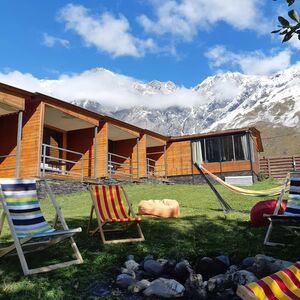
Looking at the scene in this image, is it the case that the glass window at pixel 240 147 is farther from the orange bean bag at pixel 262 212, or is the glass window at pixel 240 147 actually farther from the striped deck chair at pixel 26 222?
the striped deck chair at pixel 26 222

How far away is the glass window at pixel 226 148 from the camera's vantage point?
21205 mm

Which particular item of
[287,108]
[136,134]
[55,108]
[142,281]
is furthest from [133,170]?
[287,108]

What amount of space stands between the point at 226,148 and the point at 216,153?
2.29 ft

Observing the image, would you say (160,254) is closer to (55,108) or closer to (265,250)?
(265,250)

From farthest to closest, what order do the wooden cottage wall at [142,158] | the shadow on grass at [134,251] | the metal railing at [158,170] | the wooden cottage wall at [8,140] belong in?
1. the metal railing at [158,170]
2. the wooden cottage wall at [142,158]
3. the wooden cottage wall at [8,140]
4. the shadow on grass at [134,251]

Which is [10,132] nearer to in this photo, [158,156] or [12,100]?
[12,100]

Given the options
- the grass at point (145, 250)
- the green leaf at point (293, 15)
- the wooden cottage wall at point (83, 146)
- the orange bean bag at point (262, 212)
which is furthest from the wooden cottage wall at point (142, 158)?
the green leaf at point (293, 15)

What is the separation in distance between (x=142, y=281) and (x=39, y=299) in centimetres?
98

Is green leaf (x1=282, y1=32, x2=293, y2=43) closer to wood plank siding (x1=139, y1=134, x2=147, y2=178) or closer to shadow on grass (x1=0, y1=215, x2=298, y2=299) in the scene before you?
shadow on grass (x1=0, y1=215, x2=298, y2=299)

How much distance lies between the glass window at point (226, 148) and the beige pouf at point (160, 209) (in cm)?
1389

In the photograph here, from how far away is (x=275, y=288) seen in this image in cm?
204

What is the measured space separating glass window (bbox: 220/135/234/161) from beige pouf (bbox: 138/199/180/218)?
13894 mm

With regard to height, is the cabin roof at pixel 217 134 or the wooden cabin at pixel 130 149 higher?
the cabin roof at pixel 217 134

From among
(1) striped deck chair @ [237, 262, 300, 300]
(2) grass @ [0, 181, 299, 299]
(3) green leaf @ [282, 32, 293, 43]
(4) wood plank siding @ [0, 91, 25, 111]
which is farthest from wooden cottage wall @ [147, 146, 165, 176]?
(1) striped deck chair @ [237, 262, 300, 300]
